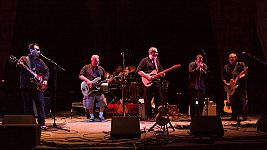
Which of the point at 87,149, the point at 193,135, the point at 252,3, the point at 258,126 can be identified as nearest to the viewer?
the point at 87,149

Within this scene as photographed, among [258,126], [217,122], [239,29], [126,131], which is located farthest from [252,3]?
[126,131]

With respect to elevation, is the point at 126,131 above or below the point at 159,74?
below

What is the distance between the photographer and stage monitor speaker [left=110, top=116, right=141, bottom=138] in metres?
7.49

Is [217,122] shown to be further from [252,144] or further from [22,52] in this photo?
[22,52]

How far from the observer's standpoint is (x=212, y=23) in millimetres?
15227

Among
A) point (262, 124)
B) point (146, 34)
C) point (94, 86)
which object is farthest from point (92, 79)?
point (262, 124)

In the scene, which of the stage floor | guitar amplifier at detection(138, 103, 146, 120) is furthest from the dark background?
the stage floor

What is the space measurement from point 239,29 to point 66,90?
7.44m

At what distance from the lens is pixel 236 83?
1204 cm

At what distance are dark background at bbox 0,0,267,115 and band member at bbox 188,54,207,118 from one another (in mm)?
4060

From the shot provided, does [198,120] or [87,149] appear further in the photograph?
[198,120]

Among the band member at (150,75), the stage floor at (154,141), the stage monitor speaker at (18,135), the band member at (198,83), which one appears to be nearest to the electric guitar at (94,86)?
Answer: the band member at (150,75)

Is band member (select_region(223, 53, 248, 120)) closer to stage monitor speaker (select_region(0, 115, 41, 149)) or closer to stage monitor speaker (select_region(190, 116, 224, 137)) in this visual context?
stage monitor speaker (select_region(190, 116, 224, 137))

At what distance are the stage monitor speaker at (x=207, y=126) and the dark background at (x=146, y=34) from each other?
299 inches
